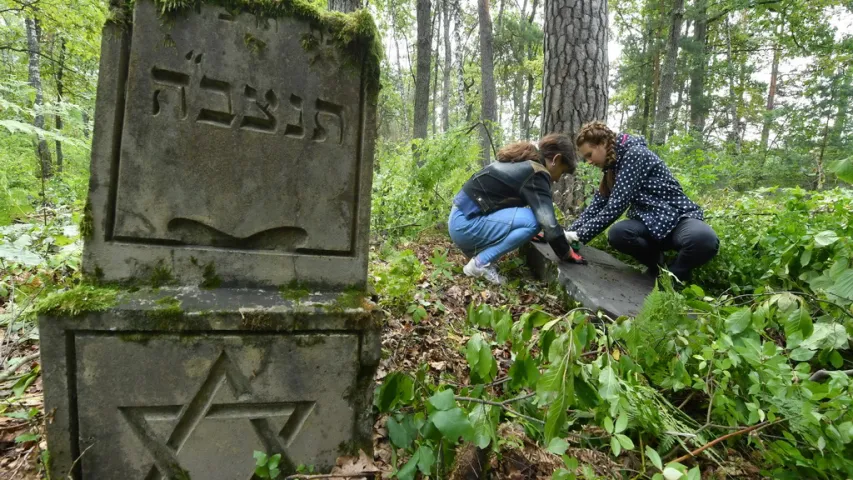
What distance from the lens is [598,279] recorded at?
11.2 feet

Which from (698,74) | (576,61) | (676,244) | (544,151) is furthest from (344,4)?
(698,74)

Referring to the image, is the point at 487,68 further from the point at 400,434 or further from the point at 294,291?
the point at 400,434

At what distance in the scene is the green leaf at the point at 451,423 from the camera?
4.07ft

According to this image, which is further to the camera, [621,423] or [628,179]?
[628,179]

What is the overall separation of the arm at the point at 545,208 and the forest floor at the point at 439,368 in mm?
419

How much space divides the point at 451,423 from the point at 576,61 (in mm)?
4527

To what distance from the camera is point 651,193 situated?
11.4 ft

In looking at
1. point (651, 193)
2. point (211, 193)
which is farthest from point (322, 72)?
point (651, 193)

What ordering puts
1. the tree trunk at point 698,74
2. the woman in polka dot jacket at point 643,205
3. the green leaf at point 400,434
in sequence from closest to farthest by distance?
the green leaf at point 400,434 < the woman in polka dot jacket at point 643,205 < the tree trunk at point 698,74

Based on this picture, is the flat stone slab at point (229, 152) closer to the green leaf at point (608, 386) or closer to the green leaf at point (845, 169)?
the green leaf at point (608, 386)

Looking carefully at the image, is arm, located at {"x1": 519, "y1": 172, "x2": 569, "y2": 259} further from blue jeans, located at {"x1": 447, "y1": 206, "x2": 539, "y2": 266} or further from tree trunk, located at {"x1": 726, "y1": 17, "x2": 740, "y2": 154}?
tree trunk, located at {"x1": 726, "y1": 17, "x2": 740, "y2": 154}

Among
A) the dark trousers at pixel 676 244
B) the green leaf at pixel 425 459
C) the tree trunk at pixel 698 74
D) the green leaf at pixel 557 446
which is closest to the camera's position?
the green leaf at pixel 557 446

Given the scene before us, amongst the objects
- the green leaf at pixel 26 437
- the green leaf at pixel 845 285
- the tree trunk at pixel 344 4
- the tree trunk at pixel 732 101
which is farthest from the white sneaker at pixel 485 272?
the tree trunk at pixel 732 101

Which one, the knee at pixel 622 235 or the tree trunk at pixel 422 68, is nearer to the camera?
the knee at pixel 622 235
